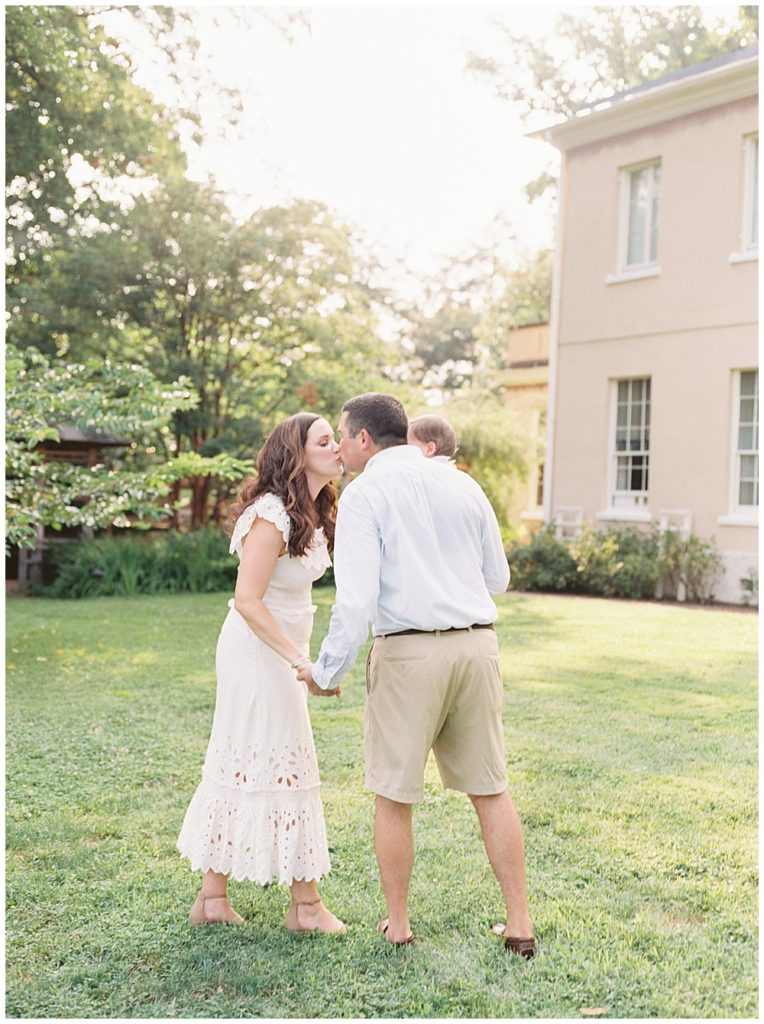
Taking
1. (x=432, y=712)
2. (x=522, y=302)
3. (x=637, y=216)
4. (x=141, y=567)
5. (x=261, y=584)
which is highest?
(x=522, y=302)

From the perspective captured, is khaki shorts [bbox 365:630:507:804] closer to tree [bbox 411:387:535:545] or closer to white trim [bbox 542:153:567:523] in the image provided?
white trim [bbox 542:153:567:523]

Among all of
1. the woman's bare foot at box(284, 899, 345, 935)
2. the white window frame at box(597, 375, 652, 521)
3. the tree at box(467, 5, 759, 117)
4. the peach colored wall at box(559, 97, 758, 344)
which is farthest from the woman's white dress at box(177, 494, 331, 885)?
the tree at box(467, 5, 759, 117)

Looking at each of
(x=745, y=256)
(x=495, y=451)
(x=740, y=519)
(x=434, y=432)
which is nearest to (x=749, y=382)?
(x=745, y=256)

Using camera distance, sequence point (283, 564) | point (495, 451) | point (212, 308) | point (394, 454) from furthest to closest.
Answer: point (495, 451)
point (212, 308)
point (283, 564)
point (394, 454)

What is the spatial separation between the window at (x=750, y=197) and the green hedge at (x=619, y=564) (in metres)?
4.25

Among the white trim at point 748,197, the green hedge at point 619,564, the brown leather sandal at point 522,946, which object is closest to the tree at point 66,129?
the green hedge at point 619,564

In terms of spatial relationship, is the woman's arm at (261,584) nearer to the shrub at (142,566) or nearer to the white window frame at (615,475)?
the shrub at (142,566)

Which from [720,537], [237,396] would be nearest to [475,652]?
[720,537]

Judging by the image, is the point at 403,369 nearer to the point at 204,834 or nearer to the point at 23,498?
the point at 23,498

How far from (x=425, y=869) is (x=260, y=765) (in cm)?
105

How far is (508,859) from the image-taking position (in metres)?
4.01

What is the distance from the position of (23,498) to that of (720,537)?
9738 mm

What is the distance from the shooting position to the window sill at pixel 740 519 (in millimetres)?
15578

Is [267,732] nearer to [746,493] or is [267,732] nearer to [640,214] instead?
[746,493]
